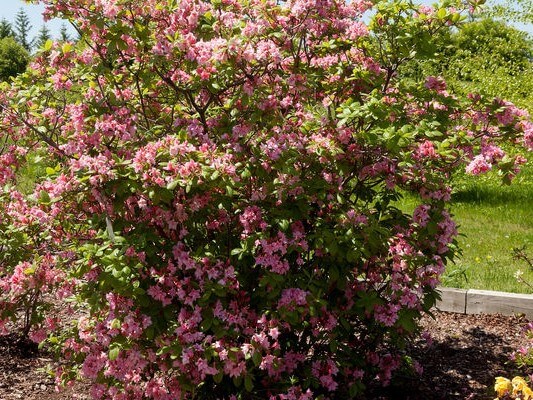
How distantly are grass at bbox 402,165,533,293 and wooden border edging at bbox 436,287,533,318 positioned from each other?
16cm

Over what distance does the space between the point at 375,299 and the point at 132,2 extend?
6.12 ft

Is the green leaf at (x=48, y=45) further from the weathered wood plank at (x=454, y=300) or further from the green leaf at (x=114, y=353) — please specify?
the weathered wood plank at (x=454, y=300)

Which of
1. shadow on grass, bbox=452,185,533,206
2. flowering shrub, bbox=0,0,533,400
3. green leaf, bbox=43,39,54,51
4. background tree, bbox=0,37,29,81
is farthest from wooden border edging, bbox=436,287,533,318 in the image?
background tree, bbox=0,37,29,81

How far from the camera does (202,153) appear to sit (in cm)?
280

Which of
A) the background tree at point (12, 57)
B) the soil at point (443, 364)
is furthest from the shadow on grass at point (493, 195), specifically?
the background tree at point (12, 57)

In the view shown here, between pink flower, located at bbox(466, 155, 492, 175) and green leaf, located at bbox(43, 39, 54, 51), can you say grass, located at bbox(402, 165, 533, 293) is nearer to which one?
pink flower, located at bbox(466, 155, 492, 175)

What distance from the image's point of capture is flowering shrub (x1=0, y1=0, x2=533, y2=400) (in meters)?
2.92

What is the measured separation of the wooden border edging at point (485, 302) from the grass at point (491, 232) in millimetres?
161

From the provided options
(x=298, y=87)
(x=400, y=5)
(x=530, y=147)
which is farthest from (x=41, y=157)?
(x=530, y=147)

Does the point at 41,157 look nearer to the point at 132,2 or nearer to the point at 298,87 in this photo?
the point at 132,2

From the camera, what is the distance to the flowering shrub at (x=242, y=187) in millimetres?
2924

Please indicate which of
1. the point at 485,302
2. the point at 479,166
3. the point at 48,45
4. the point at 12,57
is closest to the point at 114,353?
the point at 48,45

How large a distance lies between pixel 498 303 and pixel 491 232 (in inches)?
112

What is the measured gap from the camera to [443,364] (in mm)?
4469
